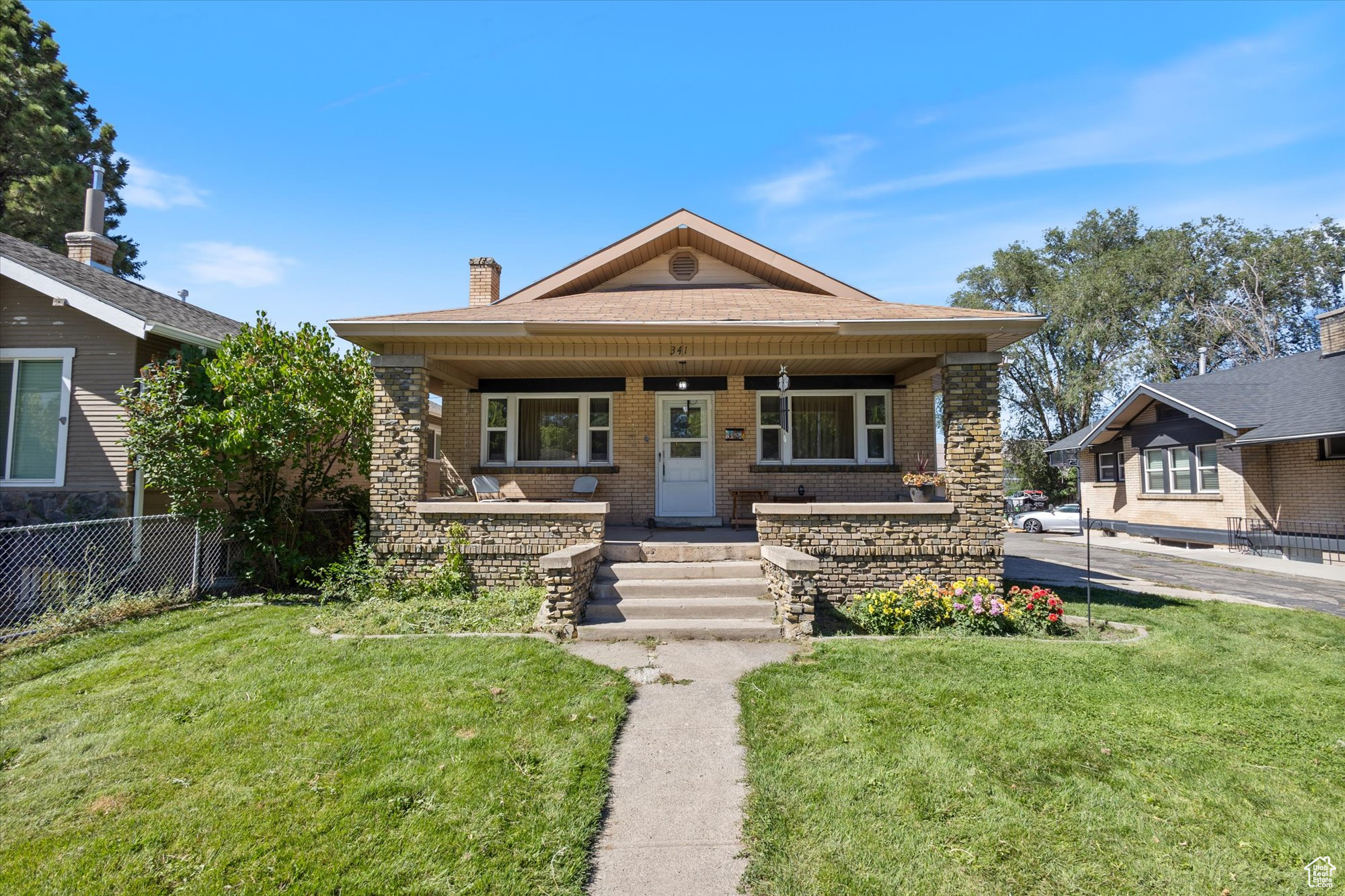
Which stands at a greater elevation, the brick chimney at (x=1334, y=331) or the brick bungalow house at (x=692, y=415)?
the brick chimney at (x=1334, y=331)

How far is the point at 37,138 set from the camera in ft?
56.3

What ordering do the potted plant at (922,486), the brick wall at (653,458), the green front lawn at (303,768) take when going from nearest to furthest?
1. the green front lawn at (303,768)
2. the potted plant at (922,486)
3. the brick wall at (653,458)

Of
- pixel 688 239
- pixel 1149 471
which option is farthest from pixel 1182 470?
pixel 688 239

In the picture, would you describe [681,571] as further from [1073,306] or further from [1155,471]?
[1073,306]

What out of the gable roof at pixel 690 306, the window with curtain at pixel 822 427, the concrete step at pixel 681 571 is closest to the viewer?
the concrete step at pixel 681 571

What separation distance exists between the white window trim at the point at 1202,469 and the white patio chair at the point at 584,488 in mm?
17559

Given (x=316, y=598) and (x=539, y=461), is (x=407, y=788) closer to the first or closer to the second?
(x=316, y=598)

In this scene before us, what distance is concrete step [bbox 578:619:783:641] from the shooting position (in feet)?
20.2

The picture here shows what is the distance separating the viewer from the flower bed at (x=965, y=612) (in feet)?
22.0

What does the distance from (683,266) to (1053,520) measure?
779 inches

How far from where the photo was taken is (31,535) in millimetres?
8125

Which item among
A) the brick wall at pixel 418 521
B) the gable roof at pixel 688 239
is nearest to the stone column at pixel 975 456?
the gable roof at pixel 688 239

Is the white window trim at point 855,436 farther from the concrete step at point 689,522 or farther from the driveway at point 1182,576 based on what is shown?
the driveway at point 1182,576

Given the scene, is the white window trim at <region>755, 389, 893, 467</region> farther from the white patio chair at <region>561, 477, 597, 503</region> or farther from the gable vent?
the white patio chair at <region>561, 477, 597, 503</region>
